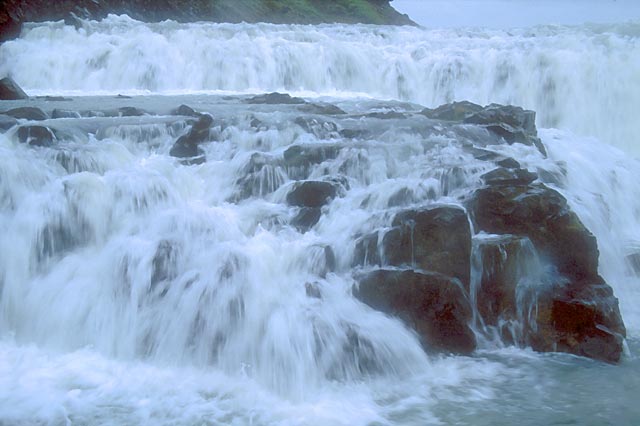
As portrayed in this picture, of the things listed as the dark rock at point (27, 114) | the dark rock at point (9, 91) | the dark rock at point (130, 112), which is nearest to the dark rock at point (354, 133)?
the dark rock at point (130, 112)

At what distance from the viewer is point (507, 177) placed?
7.62 m

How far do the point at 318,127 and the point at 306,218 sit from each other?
2.93 metres

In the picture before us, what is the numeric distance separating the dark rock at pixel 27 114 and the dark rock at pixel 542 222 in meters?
6.48

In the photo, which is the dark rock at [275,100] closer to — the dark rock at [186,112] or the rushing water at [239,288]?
the rushing water at [239,288]

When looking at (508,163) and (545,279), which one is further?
(508,163)

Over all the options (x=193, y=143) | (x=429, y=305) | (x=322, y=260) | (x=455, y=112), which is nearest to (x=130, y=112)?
(x=193, y=143)

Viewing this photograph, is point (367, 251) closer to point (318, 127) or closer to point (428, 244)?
point (428, 244)

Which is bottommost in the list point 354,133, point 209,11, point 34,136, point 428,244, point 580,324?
point 580,324

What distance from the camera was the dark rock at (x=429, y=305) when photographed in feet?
20.4

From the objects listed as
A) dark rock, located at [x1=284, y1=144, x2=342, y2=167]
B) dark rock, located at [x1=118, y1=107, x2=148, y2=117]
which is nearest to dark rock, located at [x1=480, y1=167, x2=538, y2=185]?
dark rock, located at [x1=284, y1=144, x2=342, y2=167]

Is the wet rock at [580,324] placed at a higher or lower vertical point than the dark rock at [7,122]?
lower

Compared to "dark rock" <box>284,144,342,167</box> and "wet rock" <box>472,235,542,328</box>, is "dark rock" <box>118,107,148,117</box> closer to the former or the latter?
"dark rock" <box>284,144,342,167</box>

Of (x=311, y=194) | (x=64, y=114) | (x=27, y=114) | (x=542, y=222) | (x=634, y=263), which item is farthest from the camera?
(x=64, y=114)

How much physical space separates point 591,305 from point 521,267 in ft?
2.37
